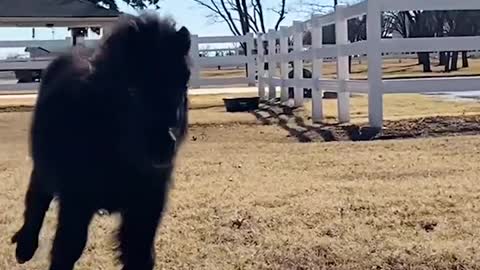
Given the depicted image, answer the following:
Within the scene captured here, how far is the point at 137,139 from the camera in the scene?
3516mm

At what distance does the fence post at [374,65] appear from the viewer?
10938 millimetres

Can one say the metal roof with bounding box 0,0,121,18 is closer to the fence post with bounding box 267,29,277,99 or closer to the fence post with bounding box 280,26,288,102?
the fence post with bounding box 267,29,277,99

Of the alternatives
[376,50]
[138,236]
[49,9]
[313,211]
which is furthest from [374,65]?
[49,9]

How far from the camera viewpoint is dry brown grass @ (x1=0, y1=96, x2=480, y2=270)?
4656 mm

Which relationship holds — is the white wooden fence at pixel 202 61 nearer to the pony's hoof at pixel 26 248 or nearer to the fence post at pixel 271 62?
the fence post at pixel 271 62

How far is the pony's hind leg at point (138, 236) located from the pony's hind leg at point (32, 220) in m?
0.71

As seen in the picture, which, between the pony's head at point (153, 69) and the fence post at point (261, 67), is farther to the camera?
the fence post at point (261, 67)

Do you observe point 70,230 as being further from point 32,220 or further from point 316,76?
point 316,76

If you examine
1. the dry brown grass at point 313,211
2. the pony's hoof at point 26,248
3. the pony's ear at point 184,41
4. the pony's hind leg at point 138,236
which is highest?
the pony's ear at point 184,41

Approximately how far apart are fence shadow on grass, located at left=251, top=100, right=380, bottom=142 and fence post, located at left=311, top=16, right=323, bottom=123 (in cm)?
24

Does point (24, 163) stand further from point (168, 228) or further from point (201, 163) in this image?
point (168, 228)

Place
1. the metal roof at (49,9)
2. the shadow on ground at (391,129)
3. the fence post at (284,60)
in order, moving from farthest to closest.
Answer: the metal roof at (49,9) < the fence post at (284,60) < the shadow on ground at (391,129)

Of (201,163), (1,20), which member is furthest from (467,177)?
(1,20)

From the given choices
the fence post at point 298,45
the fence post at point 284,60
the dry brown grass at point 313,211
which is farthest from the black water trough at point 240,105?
the dry brown grass at point 313,211
